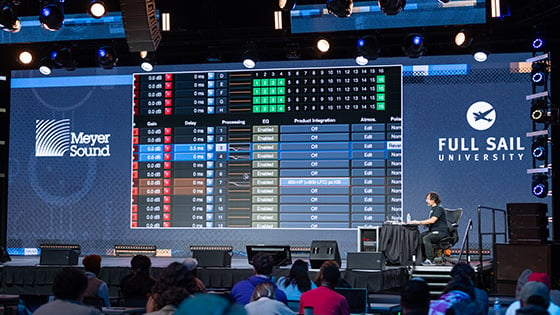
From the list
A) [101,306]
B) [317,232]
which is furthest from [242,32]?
[101,306]

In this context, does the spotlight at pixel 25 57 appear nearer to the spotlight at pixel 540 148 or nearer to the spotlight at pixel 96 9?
the spotlight at pixel 96 9

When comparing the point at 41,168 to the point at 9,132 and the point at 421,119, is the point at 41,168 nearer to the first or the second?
the point at 9,132

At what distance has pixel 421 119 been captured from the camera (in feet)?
42.6

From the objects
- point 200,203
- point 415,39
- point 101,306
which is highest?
point 415,39

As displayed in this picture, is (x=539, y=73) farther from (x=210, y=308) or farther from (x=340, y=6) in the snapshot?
(x=210, y=308)

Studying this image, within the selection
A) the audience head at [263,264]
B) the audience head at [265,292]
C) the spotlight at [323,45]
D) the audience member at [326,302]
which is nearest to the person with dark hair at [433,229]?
the spotlight at [323,45]

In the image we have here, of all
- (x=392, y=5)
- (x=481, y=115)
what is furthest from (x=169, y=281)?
(x=481, y=115)

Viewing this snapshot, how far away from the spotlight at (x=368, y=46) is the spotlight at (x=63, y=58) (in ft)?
16.2

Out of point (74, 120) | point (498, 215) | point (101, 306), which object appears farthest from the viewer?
point (74, 120)

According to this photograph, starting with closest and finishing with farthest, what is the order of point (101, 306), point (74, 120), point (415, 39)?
point (101, 306), point (415, 39), point (74, 120)

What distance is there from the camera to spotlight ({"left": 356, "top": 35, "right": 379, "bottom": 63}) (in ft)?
39.4

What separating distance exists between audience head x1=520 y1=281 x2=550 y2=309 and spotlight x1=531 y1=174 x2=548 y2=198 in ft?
25.2

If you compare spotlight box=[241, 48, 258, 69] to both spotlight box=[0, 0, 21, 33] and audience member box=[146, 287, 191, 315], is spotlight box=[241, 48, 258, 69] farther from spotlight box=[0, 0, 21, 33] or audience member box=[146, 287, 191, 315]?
audience member box=[146, 287, 191, 315]

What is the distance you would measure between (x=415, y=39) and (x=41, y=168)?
24.0 feet
